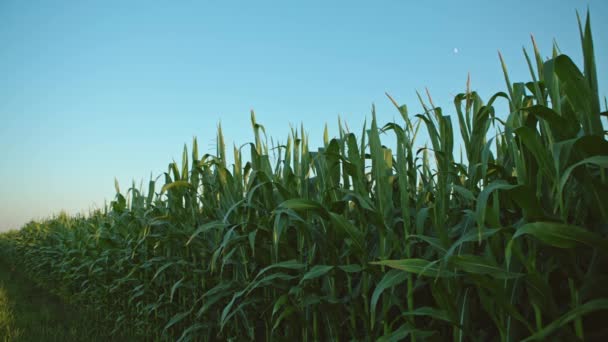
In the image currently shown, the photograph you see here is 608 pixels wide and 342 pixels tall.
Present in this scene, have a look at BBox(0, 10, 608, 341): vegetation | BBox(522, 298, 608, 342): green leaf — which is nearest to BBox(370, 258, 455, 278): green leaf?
BBox(0, 10, 608, 341): vegetation

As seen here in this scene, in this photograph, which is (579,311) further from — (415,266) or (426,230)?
(426,230)

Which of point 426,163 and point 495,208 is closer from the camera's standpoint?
point 495,208

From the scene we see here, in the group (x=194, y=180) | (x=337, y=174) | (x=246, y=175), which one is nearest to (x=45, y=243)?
(x=194, y=180)

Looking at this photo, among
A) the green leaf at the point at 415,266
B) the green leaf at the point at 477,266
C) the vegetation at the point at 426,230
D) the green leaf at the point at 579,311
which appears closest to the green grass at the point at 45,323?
the vegetation at the point at 426,230

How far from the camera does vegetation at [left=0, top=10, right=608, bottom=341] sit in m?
1.12

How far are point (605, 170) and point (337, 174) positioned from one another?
1.07 metres

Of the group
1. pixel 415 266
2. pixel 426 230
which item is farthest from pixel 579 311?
pixel 426 230

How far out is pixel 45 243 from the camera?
869 cm

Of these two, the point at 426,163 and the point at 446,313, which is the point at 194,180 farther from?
the point at 446,313

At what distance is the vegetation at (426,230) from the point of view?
1.12 m

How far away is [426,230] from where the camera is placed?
1714mm

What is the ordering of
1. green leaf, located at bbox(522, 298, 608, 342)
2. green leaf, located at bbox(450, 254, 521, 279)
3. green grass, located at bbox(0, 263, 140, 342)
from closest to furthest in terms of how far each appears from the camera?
green leaf, located at bbox(522, 298, 608, 342) → green leaf, located at bbox(450, 254, 521, 279) → green grass, located at bbox(0, 263, 140, 342)

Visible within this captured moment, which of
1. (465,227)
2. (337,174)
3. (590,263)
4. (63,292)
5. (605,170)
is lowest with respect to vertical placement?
(63,292)

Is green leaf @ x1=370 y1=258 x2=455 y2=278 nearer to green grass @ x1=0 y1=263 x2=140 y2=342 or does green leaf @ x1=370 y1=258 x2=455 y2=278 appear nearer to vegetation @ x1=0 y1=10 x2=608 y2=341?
vegetation @ x1=0 y1=10 x2=608 y2=341
